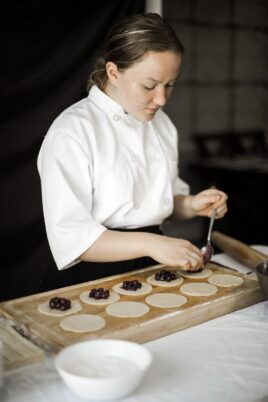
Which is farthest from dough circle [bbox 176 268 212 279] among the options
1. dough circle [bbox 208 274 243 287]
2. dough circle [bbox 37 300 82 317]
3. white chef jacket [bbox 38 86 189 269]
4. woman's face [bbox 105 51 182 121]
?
woman's face [bbox 105 51 182 121]

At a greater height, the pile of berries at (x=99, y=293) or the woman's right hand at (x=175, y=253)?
the woman's right hand at (x=175, y=253)

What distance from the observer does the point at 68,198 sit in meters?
1.63

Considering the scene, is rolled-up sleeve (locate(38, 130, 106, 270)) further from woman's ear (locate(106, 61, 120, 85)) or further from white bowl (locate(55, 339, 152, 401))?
white bowl (locate(55, 339, 152, 401))

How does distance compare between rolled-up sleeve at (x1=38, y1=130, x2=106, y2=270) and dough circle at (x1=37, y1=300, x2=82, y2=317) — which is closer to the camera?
dough circle at (x1=37, y1=300, x2=82, y2=317)

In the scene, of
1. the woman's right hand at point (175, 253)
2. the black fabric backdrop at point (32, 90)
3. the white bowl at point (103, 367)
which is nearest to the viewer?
the white bowl at point (103, 367)

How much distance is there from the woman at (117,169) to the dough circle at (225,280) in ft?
0.40

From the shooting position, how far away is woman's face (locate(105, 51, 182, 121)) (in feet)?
5.55

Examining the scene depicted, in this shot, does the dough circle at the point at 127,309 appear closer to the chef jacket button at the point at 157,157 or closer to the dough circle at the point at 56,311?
the dough circle at the point at 56,311

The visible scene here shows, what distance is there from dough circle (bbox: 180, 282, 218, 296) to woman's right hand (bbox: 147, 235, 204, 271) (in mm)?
74

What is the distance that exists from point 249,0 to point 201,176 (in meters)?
1.78

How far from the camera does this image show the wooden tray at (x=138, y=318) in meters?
1.27

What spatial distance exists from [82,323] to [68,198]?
1.51 ft

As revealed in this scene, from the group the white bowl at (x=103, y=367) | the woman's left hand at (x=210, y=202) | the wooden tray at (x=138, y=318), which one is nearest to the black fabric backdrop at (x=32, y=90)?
the woman's left hand at (x=210, y=202)

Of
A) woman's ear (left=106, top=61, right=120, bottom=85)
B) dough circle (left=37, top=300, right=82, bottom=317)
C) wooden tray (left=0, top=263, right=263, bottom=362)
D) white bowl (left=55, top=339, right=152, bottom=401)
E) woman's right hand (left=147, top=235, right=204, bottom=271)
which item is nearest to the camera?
white bowl (left=55, top=339, right=152, bottom=401)
